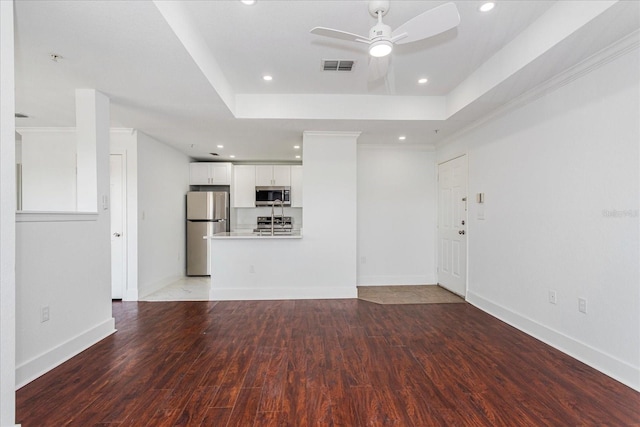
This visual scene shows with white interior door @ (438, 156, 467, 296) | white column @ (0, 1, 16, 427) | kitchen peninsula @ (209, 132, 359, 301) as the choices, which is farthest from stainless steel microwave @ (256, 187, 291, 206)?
white column @ (0, 1, 16, 427)

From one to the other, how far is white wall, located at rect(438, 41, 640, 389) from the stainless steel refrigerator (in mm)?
4598

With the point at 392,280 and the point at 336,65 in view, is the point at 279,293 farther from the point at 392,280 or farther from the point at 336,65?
the point at 336,65

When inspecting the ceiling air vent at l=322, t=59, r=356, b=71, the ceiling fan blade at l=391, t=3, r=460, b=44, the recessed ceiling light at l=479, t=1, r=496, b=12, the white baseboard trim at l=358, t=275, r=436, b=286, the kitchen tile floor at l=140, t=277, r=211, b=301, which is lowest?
the kitchen tile floor at l=140, t=277, r=211, b=301

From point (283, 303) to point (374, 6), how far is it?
137 inches

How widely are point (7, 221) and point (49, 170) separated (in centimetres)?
376

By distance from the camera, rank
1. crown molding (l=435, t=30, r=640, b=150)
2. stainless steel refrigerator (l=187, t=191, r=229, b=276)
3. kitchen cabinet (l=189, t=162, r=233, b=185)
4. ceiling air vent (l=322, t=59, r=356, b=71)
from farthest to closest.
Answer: kitchen cabinet (l=189, t=162, r=233, b=185)
stainless steel refrigerator (l=187, t=191, r=229, b=276)
ceiling air vent (l=322, t=59, r=356, b=71)
crown molding (l=435, t=30, r=640, b=150)

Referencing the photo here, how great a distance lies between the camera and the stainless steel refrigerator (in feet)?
18.8

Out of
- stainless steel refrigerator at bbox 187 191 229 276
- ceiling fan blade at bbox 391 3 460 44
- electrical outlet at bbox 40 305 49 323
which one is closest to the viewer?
ceiling fan blade at bbox 391 3 460 44

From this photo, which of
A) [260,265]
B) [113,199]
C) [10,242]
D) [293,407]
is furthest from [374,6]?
[113,199]

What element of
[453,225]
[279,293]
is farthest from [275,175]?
[453,225]

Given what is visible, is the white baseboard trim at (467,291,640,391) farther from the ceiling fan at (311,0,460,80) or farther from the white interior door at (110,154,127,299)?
the white interior door at (110,154,127,299)

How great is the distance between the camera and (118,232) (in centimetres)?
433

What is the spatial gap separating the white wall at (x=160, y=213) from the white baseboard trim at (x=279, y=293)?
4.02ft

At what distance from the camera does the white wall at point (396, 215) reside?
5.13m
